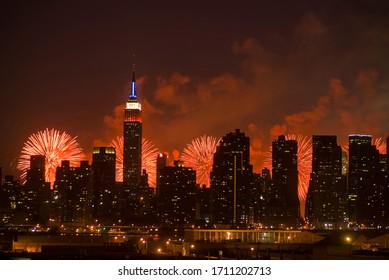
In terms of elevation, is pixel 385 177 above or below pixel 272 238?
above

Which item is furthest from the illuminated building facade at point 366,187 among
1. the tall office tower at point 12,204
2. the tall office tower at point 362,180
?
the tall office tower at point 12,204

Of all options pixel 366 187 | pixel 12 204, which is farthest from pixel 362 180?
pixel 12 204

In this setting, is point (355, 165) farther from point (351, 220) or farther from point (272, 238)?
point (272, 238)

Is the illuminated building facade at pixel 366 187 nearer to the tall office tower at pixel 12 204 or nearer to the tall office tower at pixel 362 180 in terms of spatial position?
the tall office tower at pixel 362 180

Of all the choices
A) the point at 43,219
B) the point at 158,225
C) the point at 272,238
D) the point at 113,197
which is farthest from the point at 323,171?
the point at 272,238

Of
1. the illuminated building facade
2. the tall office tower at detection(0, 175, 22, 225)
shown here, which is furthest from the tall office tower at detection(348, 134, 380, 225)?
the tall office tower at detection(0, 175, 22, 225)

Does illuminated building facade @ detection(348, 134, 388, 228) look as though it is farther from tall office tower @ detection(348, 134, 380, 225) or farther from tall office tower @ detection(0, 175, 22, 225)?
tall office tower @ detection(0, 175, 22, 225)

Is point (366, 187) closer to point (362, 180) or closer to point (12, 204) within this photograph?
point (362, 180)
